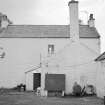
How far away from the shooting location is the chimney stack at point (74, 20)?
1959 cm

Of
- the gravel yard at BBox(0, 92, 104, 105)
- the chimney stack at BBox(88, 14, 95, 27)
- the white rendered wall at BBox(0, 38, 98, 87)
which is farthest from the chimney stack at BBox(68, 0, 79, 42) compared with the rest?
the chimney stack at BBox(88, 14, 95, 27)

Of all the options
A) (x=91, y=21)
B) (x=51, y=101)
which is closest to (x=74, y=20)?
(x=51, y=101)

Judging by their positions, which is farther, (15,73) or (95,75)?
(15,73)

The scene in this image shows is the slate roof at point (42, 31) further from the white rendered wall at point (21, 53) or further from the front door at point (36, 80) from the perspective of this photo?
the front door at point (36, 80)

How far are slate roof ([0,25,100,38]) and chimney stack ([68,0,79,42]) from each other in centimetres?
755

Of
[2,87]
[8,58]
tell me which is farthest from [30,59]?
[2,87]

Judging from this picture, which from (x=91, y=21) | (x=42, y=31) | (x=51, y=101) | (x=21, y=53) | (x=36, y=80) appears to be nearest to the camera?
(x=51, y=101)

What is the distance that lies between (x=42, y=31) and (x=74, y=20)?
9703mm

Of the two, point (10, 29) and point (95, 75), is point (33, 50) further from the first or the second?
point (95, 75)

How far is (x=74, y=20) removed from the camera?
19859 millimetres

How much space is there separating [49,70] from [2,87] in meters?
10.3

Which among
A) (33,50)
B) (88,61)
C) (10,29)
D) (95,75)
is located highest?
(10,29)

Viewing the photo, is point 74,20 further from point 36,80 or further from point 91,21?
point 91,21

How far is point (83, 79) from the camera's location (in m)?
19.3
